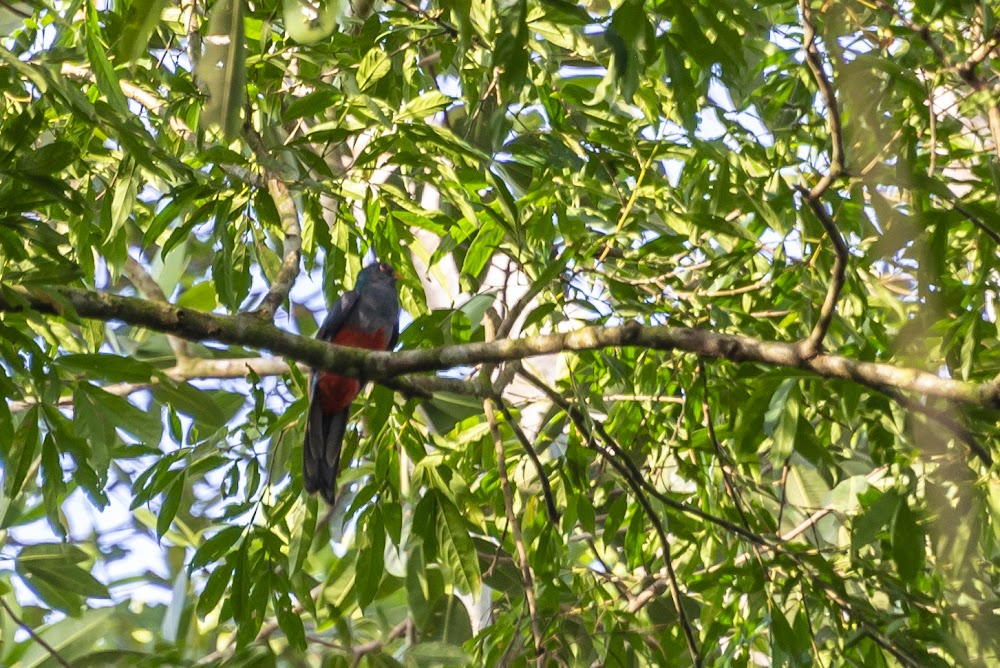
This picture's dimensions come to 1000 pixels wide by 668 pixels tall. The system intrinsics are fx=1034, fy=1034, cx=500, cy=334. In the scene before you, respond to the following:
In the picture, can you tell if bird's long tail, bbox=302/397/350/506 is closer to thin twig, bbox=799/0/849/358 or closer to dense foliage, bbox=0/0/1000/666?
dense foliage, bbox=0/0/1000/666

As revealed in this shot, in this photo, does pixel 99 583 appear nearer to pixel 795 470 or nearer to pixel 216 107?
pixel 216 107

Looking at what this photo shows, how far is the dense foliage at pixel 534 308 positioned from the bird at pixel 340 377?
135mm

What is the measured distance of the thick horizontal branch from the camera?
1957mm

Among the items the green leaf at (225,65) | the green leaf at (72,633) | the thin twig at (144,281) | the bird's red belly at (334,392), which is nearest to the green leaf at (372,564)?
the bird's red belly at (334,392)

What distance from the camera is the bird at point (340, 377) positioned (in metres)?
3.50

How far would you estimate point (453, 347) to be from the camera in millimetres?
2443

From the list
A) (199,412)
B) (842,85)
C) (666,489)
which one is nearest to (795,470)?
(666,489)

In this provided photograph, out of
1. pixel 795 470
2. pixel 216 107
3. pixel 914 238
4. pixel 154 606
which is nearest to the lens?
pixel 216 107

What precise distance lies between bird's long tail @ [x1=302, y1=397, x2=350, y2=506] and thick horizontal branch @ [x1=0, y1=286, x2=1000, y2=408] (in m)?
0.72

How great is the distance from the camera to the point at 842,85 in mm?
1601

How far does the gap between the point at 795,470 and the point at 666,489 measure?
3.93 ft

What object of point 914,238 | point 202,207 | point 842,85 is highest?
point 202,207

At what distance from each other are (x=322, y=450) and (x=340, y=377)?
27 centimetres

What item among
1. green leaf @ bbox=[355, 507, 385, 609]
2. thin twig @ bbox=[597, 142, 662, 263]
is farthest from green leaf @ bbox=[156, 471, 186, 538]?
thin twig @ bbox=[597, 142, 662, 263]
